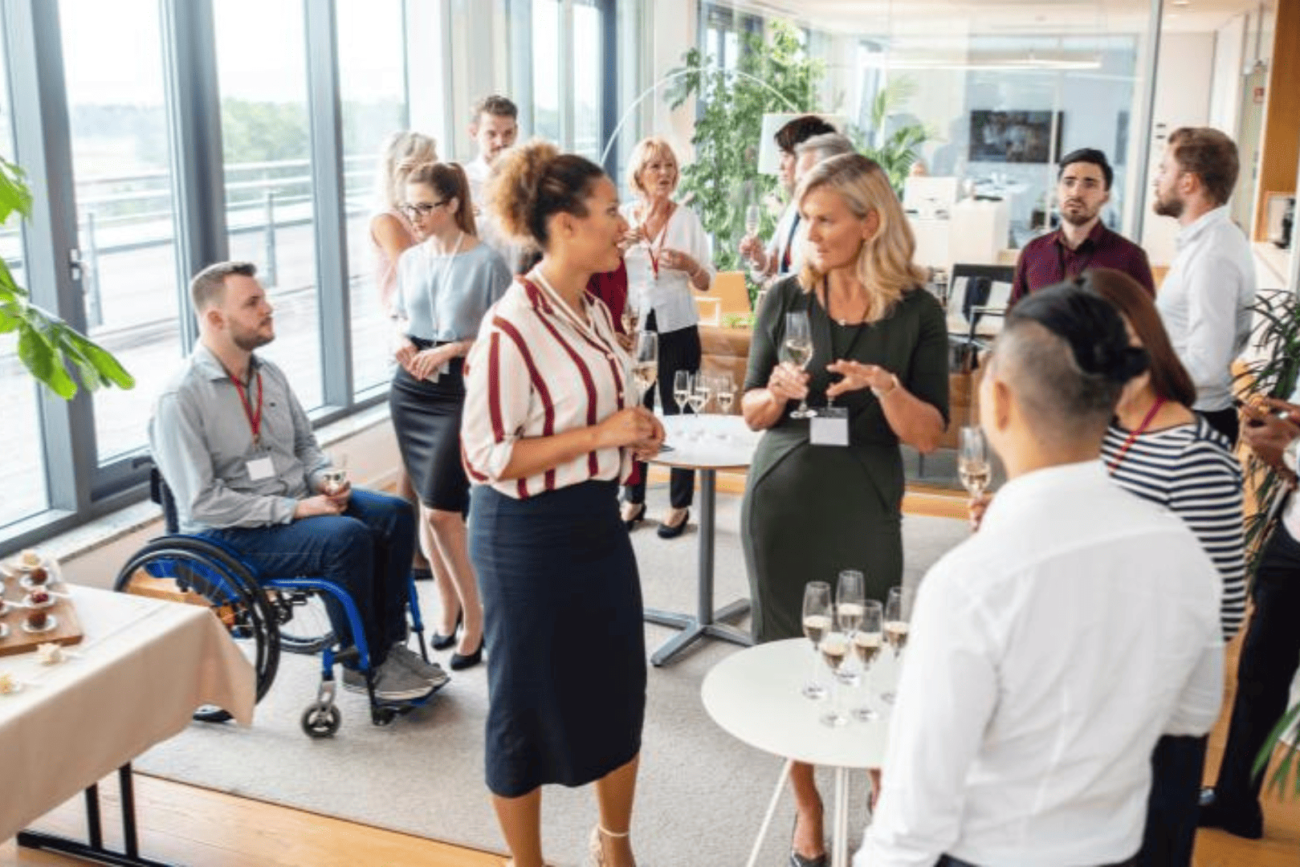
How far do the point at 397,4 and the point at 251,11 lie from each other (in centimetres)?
141

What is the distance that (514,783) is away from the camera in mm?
2805

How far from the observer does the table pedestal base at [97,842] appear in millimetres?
3133

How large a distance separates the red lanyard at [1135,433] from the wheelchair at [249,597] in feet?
7.24

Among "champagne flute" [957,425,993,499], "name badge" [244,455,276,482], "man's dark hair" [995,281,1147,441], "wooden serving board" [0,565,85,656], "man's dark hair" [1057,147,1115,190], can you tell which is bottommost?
"wooden serving board" [0,565,85,656]

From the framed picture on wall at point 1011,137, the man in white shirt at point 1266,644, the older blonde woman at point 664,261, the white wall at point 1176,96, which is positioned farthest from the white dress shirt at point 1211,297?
the white wall at point 1176,96

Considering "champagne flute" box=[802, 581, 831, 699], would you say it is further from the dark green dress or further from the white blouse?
the white blouse

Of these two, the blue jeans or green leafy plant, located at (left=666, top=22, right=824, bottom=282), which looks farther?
green leafy plant, located at (left=666, top=22, right=824, bottom=282)

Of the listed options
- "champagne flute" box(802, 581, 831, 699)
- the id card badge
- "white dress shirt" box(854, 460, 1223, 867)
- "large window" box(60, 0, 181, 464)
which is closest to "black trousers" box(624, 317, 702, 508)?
"large window" box(60, 0, 181, 464)

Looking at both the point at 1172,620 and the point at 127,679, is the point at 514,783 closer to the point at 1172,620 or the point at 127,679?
the point at 127,679

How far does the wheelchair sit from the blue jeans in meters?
0.04

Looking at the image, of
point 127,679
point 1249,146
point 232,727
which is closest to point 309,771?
point 232,727

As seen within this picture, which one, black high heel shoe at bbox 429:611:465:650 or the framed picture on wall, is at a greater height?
the framed picture on wall

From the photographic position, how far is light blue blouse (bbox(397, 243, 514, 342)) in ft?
13.8

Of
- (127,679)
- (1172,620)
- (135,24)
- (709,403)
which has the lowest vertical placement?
(127,679)
